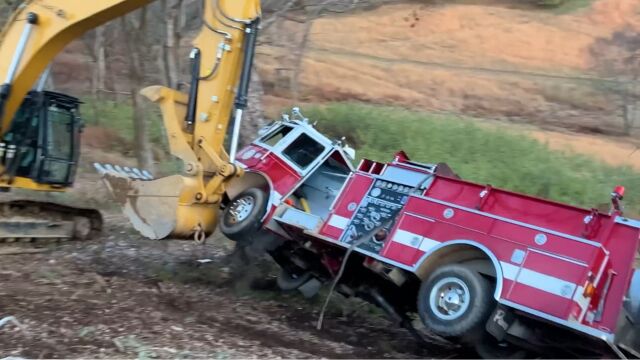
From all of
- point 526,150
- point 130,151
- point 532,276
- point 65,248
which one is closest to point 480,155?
point 526,150

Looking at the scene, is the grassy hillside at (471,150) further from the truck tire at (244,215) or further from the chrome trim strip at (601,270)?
the chrome trim strip at (601,270)

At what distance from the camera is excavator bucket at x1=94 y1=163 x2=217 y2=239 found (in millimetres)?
8742

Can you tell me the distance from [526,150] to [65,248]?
12759 millimetres

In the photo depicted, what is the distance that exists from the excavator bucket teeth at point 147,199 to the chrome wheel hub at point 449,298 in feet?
10.1

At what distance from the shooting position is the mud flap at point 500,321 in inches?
262

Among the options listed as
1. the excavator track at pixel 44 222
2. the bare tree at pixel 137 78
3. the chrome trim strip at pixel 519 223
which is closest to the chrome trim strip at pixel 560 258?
the chrome trim strip at pixel 519 223

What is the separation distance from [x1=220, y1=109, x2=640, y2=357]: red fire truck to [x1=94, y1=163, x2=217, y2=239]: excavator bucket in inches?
20.0

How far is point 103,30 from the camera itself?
68.1ft

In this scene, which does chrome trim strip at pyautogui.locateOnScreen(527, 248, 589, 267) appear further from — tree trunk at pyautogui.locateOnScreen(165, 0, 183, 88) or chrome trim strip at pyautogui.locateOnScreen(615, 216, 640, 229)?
tree trunk at pyautogui.locateOnScreen(165, 0, 183, 88)

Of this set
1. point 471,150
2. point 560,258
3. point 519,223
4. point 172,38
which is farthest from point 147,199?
point 471,150

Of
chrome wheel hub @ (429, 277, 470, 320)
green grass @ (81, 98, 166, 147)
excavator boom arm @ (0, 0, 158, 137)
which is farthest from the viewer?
green grass @ (81, 98, 166, 147)

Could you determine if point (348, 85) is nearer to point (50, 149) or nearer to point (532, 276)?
point (50, 149)

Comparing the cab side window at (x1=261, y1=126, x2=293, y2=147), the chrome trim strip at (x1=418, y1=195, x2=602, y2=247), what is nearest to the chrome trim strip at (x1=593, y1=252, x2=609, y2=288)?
the chrome trim strip at (x1=418, y1=195, x2=602, y2=247)

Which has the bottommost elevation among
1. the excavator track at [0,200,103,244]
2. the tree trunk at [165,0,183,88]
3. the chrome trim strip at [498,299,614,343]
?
the excavator track at [0,200,103,244]
